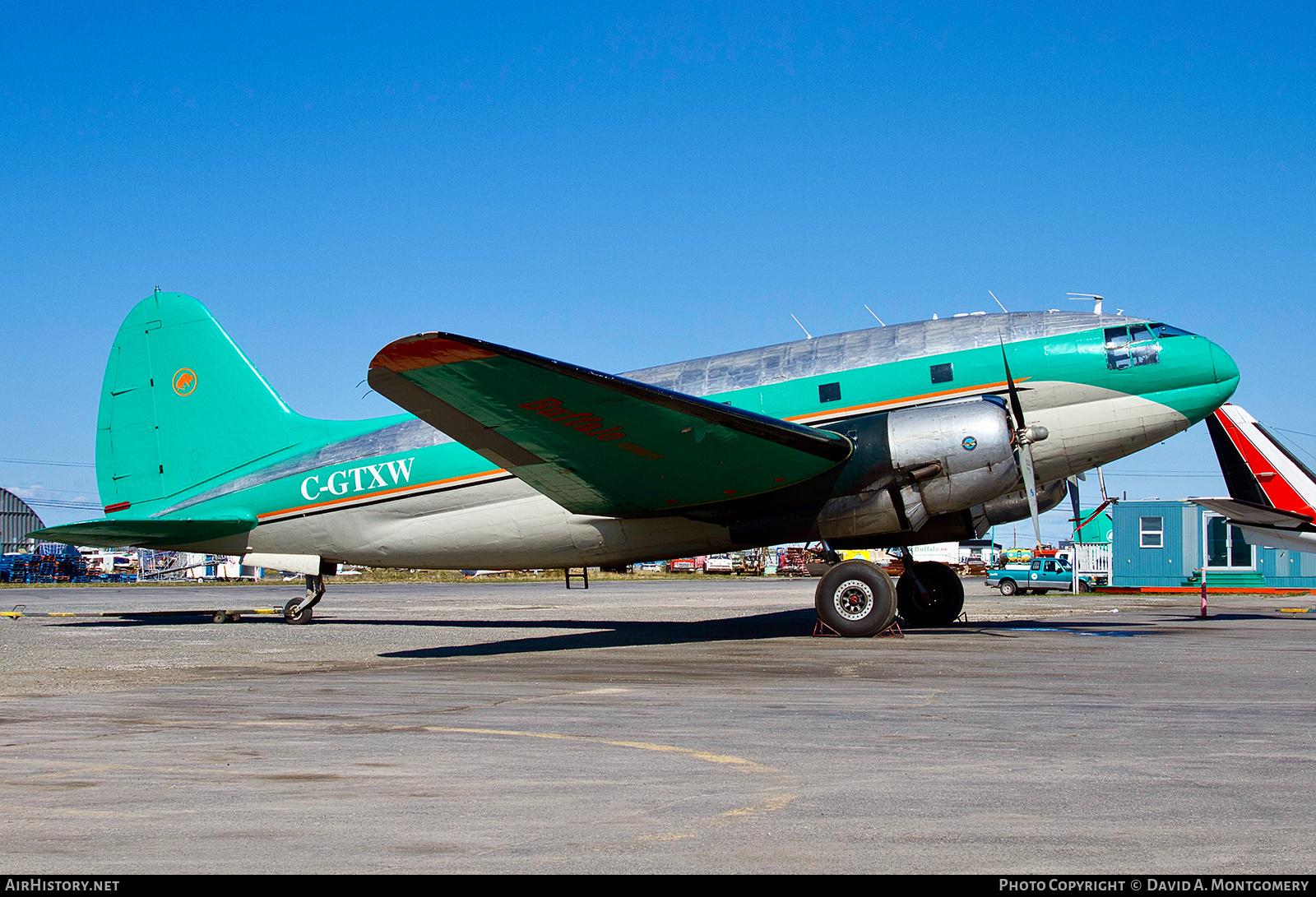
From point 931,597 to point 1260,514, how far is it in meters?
12.7

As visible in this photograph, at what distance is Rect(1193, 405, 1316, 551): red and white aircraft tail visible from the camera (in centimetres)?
2583

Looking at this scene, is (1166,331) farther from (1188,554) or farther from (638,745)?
(1188,554)

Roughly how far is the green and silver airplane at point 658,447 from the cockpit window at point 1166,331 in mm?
38

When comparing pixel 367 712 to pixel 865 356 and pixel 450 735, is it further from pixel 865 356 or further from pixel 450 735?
pixel 865 356

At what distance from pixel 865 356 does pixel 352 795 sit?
41.4ft

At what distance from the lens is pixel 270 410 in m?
20.1

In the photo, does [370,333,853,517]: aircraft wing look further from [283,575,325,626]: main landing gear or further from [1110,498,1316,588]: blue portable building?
[1110,498,1316,588]: blue portable building

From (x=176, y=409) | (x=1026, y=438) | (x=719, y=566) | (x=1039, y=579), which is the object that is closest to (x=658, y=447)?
(x=1026, y=438)

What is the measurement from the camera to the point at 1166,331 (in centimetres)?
1592

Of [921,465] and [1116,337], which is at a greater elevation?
[1116,337]

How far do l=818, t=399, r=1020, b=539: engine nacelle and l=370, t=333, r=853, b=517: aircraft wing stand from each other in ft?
1.62

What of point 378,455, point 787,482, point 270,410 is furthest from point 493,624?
point 787,482

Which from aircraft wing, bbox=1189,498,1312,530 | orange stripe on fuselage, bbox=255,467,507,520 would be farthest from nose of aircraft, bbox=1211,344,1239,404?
orange stripe on fuselage, bbox=255,467,507,520

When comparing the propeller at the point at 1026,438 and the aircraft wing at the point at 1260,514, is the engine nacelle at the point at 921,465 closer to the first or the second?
the propeller at the point at 1026,438
